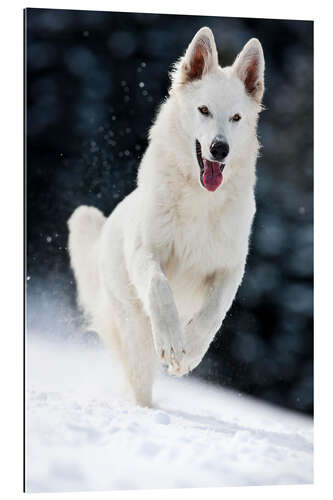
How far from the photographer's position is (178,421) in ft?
14.7

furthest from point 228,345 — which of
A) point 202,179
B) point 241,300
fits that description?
point 202,179

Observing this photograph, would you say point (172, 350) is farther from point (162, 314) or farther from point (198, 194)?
point (198, 194)

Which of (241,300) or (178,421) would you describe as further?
(241,300)

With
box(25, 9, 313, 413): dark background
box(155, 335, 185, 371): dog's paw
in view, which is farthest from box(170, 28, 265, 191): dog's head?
box(155, 335, 185, 371): dog's paw

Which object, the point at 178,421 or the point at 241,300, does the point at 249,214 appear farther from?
the point at 178,421

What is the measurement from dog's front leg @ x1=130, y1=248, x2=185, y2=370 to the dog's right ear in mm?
1036

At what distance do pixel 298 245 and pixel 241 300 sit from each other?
50 cm

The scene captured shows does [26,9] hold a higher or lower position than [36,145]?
higher

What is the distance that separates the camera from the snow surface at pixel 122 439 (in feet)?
13.8

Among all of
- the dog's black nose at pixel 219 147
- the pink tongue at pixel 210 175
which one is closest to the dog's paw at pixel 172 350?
the pink tongue at pixel 210 175
